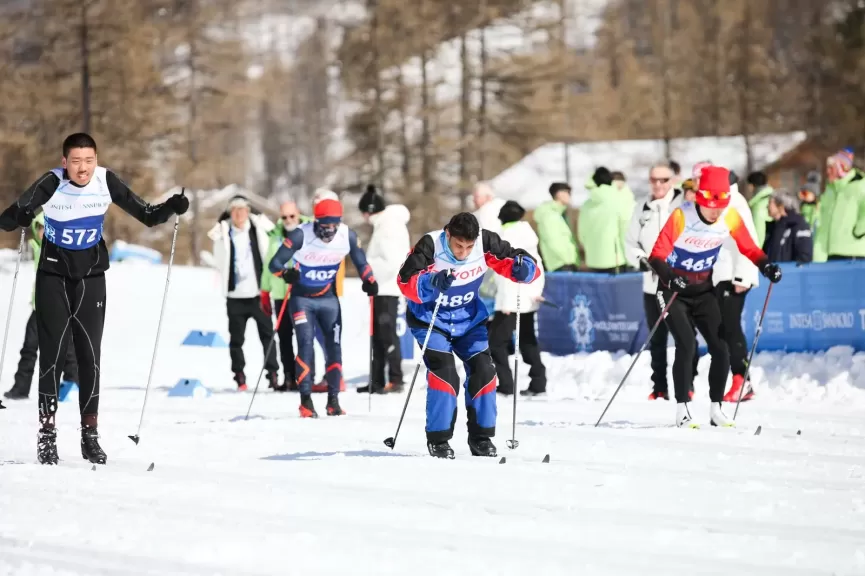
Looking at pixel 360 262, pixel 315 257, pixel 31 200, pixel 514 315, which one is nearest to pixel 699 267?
pixel 360 262

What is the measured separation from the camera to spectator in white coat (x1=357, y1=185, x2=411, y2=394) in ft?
44.1

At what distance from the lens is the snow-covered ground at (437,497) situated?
4613 mm

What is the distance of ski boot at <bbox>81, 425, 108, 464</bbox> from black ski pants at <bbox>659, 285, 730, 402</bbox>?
4.28 meters

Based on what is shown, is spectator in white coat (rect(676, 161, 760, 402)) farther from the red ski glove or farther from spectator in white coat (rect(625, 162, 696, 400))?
the red ski glove

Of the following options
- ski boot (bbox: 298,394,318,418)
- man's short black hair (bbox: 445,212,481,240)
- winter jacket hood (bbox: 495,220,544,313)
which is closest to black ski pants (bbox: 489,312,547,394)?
winter jacket hood (bbox: 495,220,544,313)

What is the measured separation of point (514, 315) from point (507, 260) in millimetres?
5068

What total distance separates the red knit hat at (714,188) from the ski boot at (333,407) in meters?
3.66

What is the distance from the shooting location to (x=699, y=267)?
934 cm

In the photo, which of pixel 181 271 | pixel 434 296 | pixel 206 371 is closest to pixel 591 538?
pixel 434 296

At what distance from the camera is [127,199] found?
24.4 feet

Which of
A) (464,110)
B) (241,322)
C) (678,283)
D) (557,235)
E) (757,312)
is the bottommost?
(241,322)

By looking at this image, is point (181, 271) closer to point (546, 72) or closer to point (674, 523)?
point (546, 72)

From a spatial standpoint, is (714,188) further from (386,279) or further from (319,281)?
(386,279)

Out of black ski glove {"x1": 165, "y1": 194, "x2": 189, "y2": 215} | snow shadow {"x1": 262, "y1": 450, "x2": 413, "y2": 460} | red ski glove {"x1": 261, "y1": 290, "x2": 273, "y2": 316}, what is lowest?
snow shadow {"x1": 262, "y1": 450, "x2": 413, "y2": 460}
